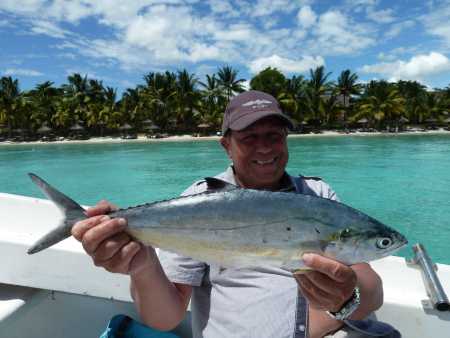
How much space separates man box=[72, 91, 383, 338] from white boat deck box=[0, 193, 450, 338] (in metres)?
0.66

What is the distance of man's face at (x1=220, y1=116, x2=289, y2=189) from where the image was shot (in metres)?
2.33

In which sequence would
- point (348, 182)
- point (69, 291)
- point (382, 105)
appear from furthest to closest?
1. point (382, 105)
2. point (348, 182)
3. point (69, 291)

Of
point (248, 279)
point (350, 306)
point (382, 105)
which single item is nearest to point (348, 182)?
point (248, 279)

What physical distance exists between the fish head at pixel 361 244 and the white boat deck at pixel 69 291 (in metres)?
1.06

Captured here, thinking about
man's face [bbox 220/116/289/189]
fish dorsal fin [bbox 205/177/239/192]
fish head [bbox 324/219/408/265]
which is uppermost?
man's face [bbox 220/116/289/189]

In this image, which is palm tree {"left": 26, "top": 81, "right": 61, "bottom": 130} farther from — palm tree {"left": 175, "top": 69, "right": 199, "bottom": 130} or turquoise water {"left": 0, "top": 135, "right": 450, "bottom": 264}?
turquoise water {"left": 0, "top": 135, "right": 450, "bottom": 264}

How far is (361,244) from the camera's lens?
1.65 meters

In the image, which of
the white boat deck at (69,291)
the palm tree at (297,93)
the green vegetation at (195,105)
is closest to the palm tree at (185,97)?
the green vegetation at (195,105)

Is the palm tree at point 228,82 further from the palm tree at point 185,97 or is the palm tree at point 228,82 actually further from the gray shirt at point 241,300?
the gray shirt at point 241,300

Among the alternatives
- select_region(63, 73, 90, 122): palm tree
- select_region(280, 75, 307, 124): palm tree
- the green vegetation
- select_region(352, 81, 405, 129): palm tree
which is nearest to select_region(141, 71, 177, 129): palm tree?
the green vegetation

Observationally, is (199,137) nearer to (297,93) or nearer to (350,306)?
(297,93)

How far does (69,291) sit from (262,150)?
6.07 feet

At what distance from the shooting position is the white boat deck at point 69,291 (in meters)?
2.50

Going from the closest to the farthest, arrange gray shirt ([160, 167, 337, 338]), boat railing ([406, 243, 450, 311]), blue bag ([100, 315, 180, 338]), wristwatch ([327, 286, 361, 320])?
wristwatch ([327, 286, 361, 320])
gray shirt ([160, 167, 337, 338])
boat railing ([406, 243, 450, 311])
blue bag ([100, 315, 180, 338])
